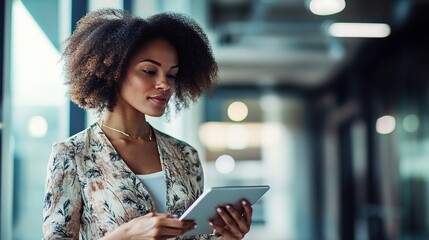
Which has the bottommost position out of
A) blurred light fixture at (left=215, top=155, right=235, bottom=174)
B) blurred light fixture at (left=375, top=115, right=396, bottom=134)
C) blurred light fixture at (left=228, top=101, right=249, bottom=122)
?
blurred light fixture at (left=215, top=155, right=235, bottom=174)

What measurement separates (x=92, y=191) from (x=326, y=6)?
16.8 feet

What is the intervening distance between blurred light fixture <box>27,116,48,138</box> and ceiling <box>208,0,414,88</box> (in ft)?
13.2

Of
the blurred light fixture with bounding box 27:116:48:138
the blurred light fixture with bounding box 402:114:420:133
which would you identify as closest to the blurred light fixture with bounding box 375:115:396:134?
the blurred light fixture with bounding box 402:114:420:133

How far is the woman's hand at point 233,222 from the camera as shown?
4.70ft

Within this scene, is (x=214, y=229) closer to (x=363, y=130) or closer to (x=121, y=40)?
(x=121, y=40)

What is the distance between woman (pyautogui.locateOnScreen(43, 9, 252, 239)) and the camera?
1403 millimetres

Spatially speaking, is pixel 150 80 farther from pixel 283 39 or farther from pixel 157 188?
pixel 283 39

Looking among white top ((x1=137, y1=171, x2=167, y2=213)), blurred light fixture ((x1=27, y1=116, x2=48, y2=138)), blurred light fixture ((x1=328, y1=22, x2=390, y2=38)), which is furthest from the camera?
blurred light fixture ((x1=328, y1=22, x2=390, y2=38))

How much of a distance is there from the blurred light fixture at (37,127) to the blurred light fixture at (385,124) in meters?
5.30

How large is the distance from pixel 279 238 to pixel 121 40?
6.60 metres

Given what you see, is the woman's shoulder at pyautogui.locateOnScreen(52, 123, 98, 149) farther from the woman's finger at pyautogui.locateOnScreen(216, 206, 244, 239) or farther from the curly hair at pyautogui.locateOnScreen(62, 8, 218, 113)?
the woman's finger at pyautogui.locateOnScreen(216, 206, 244, 239)

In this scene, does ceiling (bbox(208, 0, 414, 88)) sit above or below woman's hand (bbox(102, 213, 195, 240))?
above

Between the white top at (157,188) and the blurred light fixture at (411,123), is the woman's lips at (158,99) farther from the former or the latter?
the blurred light fixture at (411,123)

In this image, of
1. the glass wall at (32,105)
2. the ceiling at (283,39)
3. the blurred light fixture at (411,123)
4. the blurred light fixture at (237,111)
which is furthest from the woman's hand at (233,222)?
the blurred light fixture at (237,111)
